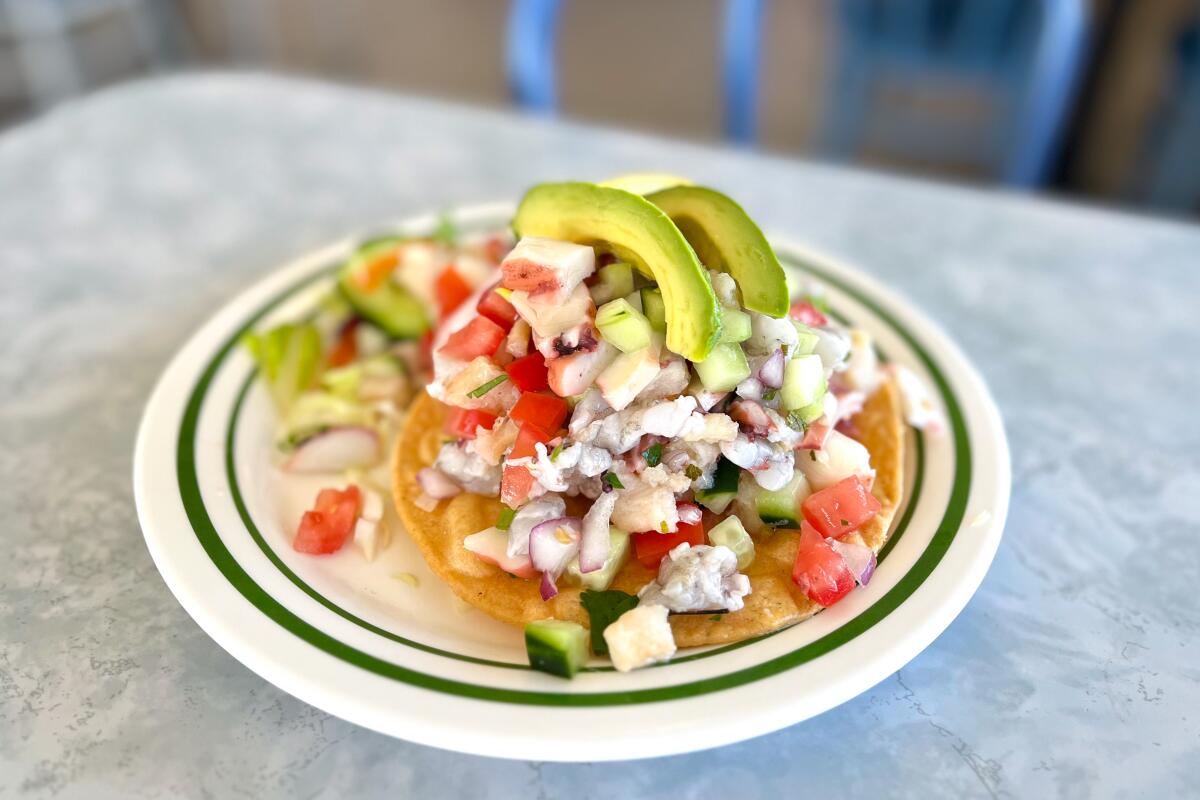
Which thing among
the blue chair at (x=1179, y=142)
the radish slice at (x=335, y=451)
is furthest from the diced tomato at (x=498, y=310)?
the blue chair at (x=1179, y=142)

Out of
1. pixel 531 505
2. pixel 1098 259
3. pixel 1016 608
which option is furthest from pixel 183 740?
pixel 1098 259

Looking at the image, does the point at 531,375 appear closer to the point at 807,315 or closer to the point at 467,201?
the point at 807,315

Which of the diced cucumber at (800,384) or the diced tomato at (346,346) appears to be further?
the diced tomato at (346,346)

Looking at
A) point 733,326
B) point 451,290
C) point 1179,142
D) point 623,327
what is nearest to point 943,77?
point 1179,142

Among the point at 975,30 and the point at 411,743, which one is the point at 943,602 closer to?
the point at 411,743

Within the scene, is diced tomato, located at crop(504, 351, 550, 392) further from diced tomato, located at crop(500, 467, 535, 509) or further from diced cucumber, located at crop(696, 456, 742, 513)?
diced cucumber, located at crop(696, 456, 742, 513)

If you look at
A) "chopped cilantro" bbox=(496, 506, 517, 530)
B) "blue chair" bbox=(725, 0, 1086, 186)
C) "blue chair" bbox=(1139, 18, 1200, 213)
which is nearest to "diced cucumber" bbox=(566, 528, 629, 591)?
"chopped cilantro" bbox=(496, 506, 517, 530)

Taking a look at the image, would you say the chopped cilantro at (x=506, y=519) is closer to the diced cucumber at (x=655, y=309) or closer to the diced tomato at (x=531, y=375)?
the diced tomato at (x=531, y=375)
